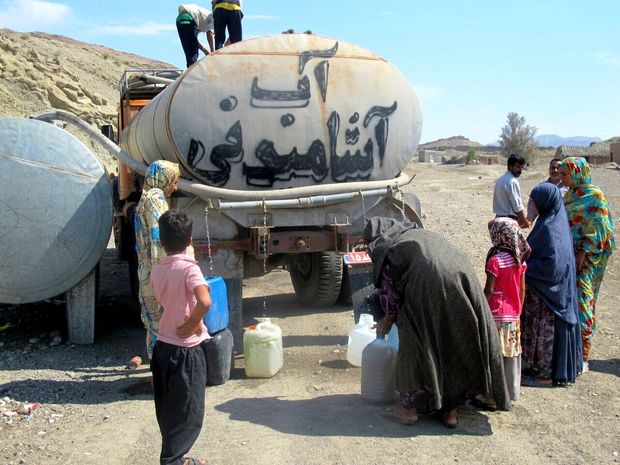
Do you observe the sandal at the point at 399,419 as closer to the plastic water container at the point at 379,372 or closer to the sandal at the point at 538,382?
the plastic water container at the point at 379,372

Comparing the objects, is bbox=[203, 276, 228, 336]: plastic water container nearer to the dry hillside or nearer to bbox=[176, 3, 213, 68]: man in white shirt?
bbox=[176, 3, 213, 68]: man in white shirt

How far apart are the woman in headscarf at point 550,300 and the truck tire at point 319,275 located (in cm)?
234

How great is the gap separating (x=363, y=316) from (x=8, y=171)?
3232 millimetres

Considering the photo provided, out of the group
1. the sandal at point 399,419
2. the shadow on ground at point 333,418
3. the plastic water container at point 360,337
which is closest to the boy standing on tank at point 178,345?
the shadow on ground at point 333,418

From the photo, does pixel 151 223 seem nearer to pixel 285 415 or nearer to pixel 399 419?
pixel 285 415

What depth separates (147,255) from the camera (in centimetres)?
495

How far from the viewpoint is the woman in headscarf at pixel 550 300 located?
4980 millimetres

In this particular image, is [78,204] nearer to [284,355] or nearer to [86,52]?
[284,355]

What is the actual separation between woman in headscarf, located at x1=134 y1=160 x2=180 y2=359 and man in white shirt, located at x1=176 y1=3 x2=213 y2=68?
4.55 m

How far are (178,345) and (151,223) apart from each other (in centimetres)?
166

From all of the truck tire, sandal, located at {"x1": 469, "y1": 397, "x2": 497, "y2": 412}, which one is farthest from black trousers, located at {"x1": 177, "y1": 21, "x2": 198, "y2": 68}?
sandal, located at {"x1": 469, "y1": 397, "x2": 497, "y2": 412}

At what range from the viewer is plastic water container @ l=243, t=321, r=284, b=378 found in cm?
524

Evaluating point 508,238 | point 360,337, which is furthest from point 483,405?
point 360,337

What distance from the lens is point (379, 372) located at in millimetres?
4645
